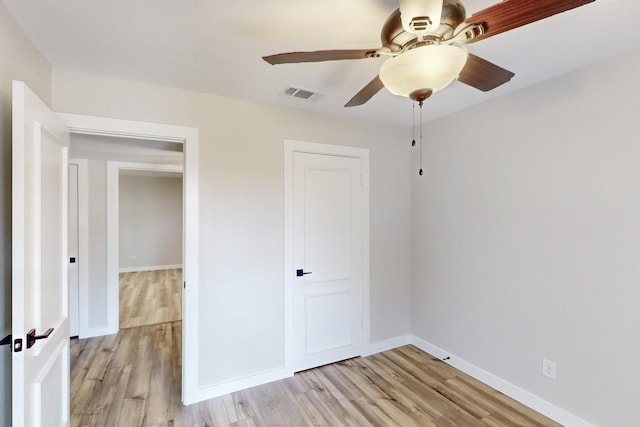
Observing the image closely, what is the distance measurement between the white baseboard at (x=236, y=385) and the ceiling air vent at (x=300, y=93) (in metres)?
2.35

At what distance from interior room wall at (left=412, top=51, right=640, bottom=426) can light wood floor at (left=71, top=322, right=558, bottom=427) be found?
1.09 ft

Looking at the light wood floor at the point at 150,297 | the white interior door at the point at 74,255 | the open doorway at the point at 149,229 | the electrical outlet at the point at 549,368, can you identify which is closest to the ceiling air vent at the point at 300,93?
the electrical outlet at the point at 549,368

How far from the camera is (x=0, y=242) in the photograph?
1.35m

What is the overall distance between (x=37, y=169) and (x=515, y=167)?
119 inches

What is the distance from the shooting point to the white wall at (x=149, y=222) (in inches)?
281

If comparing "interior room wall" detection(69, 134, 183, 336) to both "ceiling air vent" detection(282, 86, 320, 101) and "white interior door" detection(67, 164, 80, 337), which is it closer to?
"white interior door" detection(67, 164, 80, 337)

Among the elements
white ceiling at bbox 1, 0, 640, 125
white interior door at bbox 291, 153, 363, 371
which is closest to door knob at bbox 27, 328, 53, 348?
white ceiling at bbox 1, 0, 640, 125

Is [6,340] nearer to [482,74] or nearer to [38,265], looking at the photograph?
[38,265]

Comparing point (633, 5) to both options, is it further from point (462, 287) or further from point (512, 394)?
point (512, 394)

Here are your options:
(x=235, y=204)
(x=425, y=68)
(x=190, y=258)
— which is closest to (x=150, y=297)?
(x=190, y=258)

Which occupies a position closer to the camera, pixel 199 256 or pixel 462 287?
pixel 199 256

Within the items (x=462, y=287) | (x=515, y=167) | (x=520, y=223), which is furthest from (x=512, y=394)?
(x=515, y=167)

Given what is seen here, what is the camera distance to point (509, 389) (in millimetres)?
2361

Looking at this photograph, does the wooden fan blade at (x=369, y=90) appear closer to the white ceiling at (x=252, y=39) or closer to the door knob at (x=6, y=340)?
the white ceiling at (x=252, y=39)
